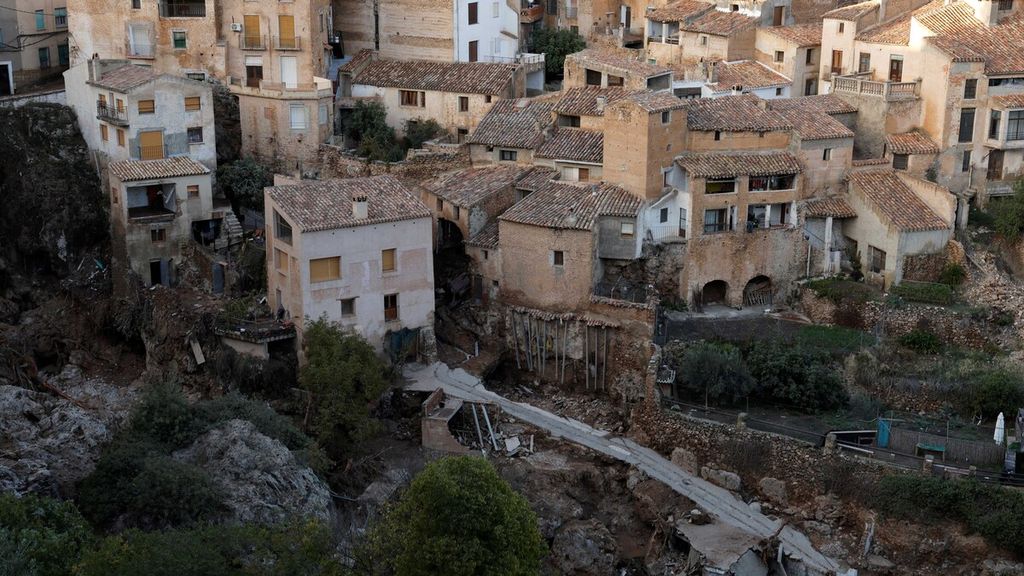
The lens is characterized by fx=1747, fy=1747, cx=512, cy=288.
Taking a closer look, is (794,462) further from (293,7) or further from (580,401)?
(293,7)

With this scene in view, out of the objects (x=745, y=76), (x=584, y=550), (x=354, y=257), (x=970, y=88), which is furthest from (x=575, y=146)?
(x=584, y=550)

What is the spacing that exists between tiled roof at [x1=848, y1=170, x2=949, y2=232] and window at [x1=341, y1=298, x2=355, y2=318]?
16882 mm

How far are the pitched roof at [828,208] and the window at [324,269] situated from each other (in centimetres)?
1547

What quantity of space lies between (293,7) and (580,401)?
18.4 metres

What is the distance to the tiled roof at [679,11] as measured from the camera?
6800 cm

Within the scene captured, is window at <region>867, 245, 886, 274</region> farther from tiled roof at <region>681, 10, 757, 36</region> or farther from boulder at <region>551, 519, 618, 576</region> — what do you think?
boulder at <region>551, 519, 618, 576</region>

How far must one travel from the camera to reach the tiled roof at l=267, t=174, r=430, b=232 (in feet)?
169

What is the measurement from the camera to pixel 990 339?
2098 inches

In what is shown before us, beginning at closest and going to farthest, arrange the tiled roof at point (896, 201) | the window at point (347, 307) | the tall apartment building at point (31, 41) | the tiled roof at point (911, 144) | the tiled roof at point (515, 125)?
the window at point (347, 307) → the tiled roof at point (896, 201) → the tiled roof at point (911, 144) → the tiled roof at point (515, 125) → the tall apartment building at point (31, 41)

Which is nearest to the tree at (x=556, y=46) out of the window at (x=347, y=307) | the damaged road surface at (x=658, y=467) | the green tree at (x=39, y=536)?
the damaged road surface at (x=658, y=467)

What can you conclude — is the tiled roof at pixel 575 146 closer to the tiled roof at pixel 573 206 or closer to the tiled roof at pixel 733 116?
the tiled roof at pixel 573 206

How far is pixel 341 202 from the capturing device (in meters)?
52.3

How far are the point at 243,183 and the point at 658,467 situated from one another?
729 inches

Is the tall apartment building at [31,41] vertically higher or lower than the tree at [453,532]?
higher
